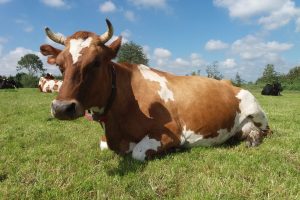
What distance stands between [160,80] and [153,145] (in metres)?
1.39

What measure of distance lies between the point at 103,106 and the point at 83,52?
1.03 m

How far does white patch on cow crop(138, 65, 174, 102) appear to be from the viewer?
22.2 ft

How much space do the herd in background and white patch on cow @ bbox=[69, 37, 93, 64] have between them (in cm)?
1739

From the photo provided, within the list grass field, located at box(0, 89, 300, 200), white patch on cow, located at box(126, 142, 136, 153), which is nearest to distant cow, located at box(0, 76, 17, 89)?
grass field, located at box(0, 89, 300, 200)

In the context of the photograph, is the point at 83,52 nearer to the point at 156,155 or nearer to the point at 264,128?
the point at 156,155

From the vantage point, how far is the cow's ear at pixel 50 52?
6215 mm

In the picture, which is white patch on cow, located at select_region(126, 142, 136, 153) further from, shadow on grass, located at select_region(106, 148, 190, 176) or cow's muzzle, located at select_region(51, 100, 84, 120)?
cow's muzzle, located at select_region(51, 100, 84, 120)

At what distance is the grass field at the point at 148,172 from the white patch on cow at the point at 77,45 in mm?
1575

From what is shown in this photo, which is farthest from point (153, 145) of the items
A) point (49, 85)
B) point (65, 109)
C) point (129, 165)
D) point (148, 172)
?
point (49, 85)

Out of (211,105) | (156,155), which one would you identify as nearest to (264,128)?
(211,105)

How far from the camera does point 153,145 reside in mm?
6160

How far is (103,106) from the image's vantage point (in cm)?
617

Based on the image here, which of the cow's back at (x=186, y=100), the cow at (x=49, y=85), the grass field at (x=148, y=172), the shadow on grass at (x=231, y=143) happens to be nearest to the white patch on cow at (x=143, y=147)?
the grass field at (x=148, y=172)

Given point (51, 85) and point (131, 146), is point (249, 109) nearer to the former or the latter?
point (131, 146)
